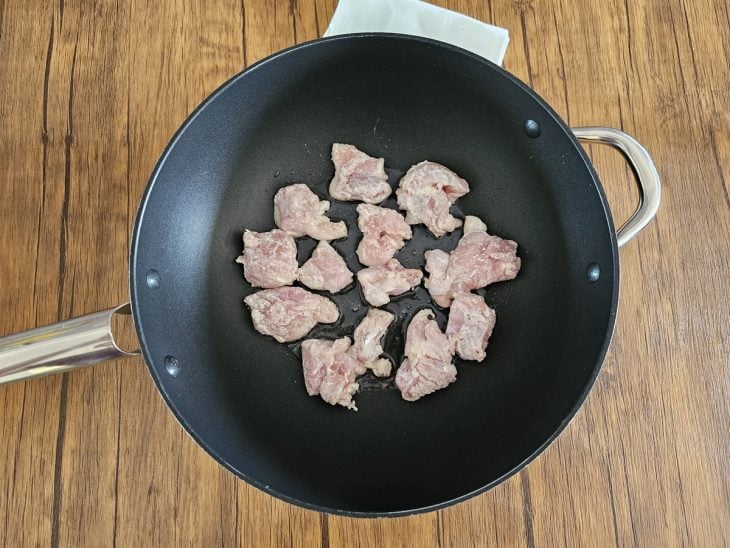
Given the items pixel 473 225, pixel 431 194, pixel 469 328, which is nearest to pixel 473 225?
pixel 473 225

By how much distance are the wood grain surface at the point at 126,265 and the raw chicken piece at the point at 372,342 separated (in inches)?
11.9

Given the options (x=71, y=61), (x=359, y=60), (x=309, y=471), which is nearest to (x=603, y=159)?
(x=359, y=60)

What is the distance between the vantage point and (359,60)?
133 centimetres

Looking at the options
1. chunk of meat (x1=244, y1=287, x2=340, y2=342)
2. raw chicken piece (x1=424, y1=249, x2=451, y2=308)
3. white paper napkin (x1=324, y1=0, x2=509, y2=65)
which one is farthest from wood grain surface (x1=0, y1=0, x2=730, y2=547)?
raw chicken piece (x1=424, y1=249, x2=451, y2=308)

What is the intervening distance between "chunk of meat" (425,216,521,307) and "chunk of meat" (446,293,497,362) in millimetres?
32

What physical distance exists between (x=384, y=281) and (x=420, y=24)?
61 centimetres

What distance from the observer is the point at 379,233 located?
4.48 feet

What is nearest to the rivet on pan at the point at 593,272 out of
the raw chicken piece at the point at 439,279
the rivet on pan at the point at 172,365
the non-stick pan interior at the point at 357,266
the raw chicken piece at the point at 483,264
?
the non-stick pan interior at the point at 357,266

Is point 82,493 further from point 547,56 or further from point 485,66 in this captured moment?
point 547,56

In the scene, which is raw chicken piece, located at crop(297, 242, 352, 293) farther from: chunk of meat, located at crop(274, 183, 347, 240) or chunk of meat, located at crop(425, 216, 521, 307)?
chunk of meat, located at crop(425, 216, 521, 307)

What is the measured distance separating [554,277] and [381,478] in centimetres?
50

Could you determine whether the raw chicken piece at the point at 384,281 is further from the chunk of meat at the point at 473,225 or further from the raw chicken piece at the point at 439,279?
the chunk of meat at the point at 473,225

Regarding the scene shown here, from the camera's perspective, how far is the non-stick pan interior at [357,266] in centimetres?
122

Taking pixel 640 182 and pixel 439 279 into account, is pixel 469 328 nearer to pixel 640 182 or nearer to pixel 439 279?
pixel 439 279
